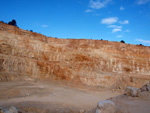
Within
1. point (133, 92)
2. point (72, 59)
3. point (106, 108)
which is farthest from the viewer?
point (72, 59)

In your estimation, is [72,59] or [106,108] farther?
[72,59]

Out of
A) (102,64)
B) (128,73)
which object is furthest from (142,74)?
(102,64)

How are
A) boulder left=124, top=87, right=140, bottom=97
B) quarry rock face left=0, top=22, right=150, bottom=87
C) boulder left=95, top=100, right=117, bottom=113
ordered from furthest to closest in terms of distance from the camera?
quarry rock face left=0, top=22, right=150, bottom=87 → boulder left=124, top=87, right=140, bottom=97 → boulder left=95, top=100, right=117, bottom=113

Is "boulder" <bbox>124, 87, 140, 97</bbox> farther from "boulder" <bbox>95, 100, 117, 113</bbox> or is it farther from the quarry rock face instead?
the quarry rock face

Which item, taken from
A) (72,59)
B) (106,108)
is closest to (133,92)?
(106,108)

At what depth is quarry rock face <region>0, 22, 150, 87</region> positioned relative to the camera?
16.5m

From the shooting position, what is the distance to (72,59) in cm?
2077

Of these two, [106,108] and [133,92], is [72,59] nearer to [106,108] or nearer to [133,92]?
[133,92]

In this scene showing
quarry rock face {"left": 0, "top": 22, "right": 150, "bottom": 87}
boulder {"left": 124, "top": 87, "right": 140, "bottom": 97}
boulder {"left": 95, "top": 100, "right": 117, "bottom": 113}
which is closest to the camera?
boulder {"left": 95, "top": 100, "right": 117, "bottom": 113}

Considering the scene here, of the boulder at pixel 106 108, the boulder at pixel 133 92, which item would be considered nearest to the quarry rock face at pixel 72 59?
the boulder at pixel 133 92

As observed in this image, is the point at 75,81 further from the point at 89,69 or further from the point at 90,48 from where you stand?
the point at 90,48

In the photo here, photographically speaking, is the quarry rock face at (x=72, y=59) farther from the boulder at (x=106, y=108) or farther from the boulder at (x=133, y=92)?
the boulder at (x=106, y=108)

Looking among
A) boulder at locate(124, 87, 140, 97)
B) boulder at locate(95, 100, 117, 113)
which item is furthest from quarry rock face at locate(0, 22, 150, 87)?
boulder at locate(95, 100, 117, 113)

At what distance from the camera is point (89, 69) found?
20.0 metres
